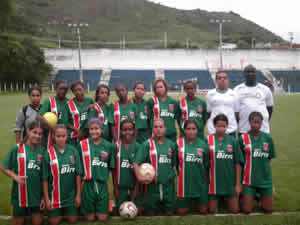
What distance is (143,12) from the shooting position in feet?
447

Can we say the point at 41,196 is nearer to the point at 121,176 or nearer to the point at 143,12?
the point at 121,176

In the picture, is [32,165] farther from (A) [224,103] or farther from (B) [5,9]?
(B) [5,9]

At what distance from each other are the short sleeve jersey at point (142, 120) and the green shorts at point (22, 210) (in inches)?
74.7

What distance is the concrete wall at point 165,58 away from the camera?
152 ft

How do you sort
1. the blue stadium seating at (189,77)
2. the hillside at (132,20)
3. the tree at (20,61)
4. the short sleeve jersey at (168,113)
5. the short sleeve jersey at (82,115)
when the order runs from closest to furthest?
the short sleeve jersey at (82,115), the short sleeve jersey at (168,113), the tree at (20,61), the blue stadium seating at (189,77), the hillside at (132,20)

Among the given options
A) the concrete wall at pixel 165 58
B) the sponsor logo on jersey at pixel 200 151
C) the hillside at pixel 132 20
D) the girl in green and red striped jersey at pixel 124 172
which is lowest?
the girl in green and red striped jersey at pixel 124 172

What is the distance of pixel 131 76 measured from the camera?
4128 centimetres

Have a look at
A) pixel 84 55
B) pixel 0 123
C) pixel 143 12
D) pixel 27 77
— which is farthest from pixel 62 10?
pixel 0 123

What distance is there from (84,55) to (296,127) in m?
39.1

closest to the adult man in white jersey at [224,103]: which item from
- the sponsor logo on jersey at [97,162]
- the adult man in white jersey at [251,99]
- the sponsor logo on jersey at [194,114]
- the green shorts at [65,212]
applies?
the adult man in white jersey at [251,99]

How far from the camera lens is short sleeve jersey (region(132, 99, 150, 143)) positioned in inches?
202

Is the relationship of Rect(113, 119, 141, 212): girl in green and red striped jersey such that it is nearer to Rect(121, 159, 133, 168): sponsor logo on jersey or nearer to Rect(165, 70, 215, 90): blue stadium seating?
Rect(121, 159, 133, 168): sponsor logo on jersey

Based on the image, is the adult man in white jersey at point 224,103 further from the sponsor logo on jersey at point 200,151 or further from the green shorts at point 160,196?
the green shorts at point 160,196

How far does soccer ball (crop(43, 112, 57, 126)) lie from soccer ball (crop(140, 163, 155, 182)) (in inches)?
55.2
